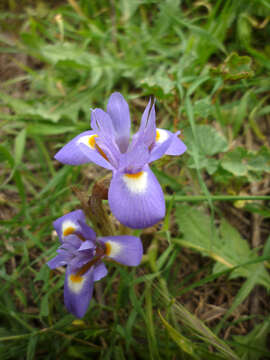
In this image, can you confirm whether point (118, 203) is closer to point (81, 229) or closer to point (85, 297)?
point (81, 229)

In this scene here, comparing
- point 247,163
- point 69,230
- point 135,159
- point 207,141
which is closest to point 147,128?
point 135,159

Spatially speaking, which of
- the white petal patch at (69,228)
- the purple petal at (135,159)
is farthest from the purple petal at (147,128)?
the white petal patch at (69,228)

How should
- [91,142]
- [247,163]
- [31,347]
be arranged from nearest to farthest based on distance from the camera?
[91,142]
[31,347]
[247,163]

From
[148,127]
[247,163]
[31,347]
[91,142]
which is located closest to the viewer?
[148,127]

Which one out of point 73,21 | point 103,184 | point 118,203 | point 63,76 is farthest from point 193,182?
point 73,21

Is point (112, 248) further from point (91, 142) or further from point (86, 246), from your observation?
point (91, 142)

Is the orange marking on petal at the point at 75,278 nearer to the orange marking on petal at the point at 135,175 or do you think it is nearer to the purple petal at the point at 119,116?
the orange marking on petal at the point at 135,175

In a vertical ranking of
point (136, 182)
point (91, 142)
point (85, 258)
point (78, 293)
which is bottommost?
point (78, 293)
